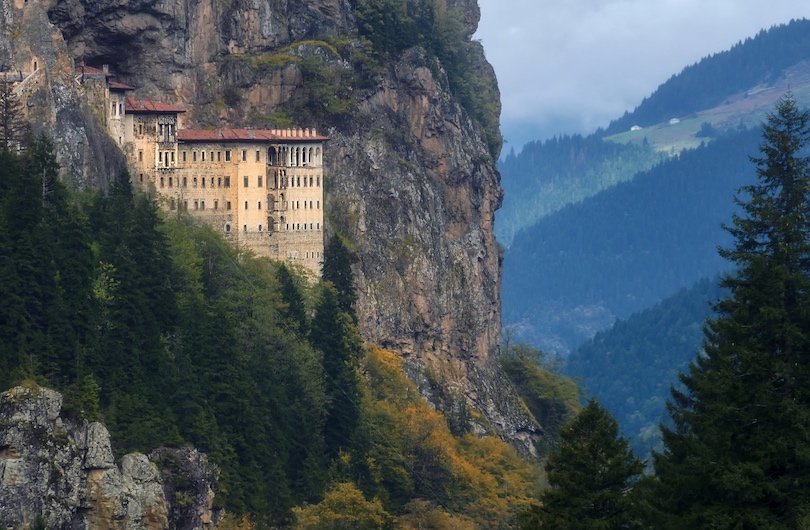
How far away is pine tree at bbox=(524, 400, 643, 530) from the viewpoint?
60875mm

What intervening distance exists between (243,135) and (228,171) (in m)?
2.16

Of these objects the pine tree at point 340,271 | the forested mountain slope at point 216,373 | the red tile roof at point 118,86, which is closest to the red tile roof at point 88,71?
the red tile roof at point 118,86

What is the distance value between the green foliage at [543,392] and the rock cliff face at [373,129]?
6.45 m

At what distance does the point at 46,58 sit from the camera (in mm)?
107812

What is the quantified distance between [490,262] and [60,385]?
2314 inches

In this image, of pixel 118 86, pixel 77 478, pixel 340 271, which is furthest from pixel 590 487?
pixel 340 271

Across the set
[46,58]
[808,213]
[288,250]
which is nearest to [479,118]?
[288,250]

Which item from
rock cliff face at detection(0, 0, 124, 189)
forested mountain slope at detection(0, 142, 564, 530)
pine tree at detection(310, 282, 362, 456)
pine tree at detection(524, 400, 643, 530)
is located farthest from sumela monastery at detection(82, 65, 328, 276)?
pine tree at detection(524, 400, 643, 530)

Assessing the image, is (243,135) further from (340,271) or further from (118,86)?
(340,271)

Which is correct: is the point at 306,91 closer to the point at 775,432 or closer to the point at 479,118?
the point at 479,118

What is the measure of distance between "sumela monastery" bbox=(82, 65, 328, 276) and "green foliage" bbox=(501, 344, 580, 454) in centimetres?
3784

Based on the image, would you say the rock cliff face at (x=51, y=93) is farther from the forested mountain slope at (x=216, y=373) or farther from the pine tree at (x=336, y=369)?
the pine tree at (x=336, y=369)

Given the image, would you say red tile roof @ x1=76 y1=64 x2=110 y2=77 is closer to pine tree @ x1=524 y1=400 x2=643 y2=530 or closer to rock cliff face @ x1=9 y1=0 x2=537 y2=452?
rock cliff face @ x1=9 y1=0 x2=537 y2=452

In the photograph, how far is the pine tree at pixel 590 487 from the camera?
60.9 meters
